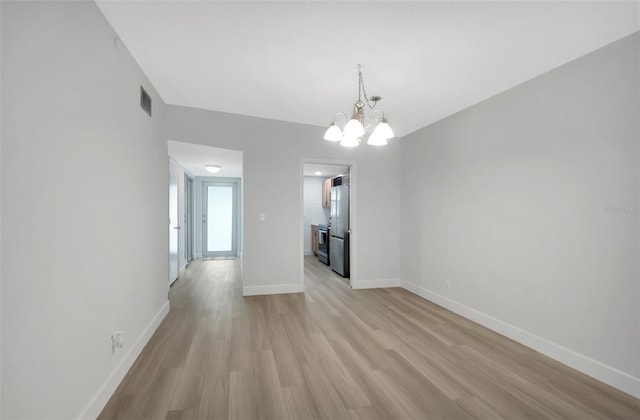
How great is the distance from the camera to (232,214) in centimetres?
763

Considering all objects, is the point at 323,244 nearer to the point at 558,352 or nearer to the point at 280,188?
the point at 280,188

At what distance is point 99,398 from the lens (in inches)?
68.5

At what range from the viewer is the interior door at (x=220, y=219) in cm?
748

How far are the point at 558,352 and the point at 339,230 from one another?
11.8 feet

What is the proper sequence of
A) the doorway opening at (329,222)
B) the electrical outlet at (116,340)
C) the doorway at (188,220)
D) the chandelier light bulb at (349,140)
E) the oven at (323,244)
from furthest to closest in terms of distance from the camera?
the doorway at (188,220)
the oven at (323,244)
the doorway opening at (329,222)
the chandelier light bulb at (349,140)
the electrical outlet at (116,340)

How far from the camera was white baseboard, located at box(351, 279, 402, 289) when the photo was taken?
15.0 ft

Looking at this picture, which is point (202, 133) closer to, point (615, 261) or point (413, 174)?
point (413, 174)

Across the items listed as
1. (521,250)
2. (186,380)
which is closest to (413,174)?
(521,250)

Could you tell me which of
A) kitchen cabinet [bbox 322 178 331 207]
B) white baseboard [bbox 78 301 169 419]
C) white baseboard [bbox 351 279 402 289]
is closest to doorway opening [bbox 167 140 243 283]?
kitchen cabinet [bbox 322 178 331 207]

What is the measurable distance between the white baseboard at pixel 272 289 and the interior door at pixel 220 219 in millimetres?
3805

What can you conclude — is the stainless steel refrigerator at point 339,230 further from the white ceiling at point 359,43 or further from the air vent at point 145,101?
the air vent at point 145,101

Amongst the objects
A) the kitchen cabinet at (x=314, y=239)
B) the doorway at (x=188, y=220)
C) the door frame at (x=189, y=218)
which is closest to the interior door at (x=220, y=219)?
the door frame at (x=189, y=218)

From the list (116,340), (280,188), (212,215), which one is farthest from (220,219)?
(116,340)

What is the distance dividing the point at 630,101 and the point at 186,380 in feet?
12.3
